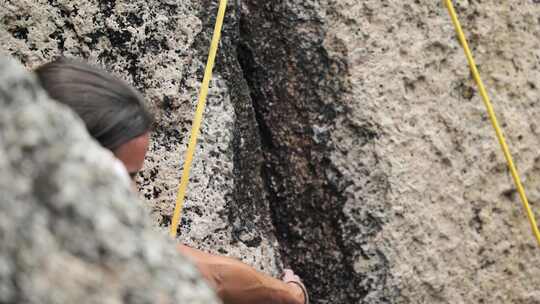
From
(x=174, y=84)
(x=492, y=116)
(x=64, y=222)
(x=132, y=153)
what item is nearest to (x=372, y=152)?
(x=492, y=116)

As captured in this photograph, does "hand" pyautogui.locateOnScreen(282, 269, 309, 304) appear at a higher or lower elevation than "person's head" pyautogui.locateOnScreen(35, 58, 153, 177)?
lower

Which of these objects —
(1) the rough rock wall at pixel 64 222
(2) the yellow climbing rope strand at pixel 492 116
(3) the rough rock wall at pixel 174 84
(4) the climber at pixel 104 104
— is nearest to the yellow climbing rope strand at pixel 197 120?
(3) the rough rock wall at pixel 174 84

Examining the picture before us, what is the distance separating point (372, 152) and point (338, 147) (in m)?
0.07

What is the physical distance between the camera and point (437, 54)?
5.76 ft

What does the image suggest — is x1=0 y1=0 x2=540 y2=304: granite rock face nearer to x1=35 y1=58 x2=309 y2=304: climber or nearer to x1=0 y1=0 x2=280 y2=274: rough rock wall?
x1=0 y1=0 x2=280 y2=274: rough rock wall

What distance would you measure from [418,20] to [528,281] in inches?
25.1

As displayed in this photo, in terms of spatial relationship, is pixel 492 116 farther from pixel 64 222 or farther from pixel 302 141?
pixel 64 222

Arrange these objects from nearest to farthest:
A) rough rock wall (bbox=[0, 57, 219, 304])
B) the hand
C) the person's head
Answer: rough rock wall (bbox=[0, 57, 219, 304]) < the person's head < the hand

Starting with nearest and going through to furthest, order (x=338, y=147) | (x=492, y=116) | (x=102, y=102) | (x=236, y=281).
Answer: (x=102, y=102) < (x=236, y=281) < (x=338, y=147) < (x=492, y=116)

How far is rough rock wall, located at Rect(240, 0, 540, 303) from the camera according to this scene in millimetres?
1634

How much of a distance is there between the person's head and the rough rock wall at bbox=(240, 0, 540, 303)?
0.72 meters

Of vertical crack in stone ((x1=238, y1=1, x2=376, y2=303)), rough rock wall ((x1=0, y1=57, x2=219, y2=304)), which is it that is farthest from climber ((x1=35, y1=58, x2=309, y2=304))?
vertical crack in stone ((x1=238, y1=1, x2=376, y2=303))

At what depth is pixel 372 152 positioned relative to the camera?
164 centimetres

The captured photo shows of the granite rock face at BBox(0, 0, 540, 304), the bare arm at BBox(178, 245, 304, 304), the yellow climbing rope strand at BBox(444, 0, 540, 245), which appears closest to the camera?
the bare arm at BBox(178, 245, 304, 304)
